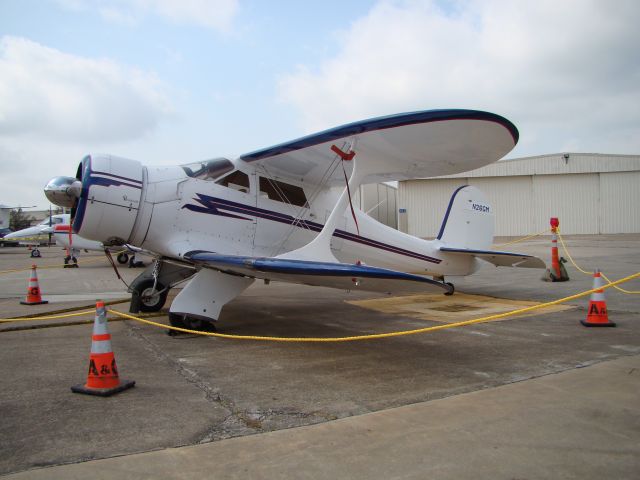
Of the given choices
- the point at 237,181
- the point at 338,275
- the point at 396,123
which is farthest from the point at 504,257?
the point at 338,275

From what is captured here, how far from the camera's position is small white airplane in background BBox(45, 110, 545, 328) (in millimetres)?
5695

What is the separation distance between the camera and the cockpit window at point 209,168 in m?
6.80

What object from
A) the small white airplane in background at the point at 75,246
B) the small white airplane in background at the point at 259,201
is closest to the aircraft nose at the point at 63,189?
the small white airplane in background at the point at 259,201

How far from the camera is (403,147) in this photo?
6320 mm

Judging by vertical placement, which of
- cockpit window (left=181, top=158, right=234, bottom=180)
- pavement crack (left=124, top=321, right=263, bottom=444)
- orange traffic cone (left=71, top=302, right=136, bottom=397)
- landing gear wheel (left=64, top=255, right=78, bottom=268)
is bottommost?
pavement crack (left=124, top=321, right=263, bottom=444)

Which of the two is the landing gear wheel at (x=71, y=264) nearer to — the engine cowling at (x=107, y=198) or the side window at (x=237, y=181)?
the engine cowling at (x=107, y=198)

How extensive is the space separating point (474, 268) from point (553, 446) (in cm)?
778

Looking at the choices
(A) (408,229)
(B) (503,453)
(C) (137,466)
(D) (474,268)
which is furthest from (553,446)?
(A) (408,229)

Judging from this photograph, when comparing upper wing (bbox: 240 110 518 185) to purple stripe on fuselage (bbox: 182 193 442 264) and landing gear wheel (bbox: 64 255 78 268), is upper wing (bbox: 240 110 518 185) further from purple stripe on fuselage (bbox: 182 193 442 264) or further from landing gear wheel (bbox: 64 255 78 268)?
landing gear wheel (bbox: 64 255 78 268)

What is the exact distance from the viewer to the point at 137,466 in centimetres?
266

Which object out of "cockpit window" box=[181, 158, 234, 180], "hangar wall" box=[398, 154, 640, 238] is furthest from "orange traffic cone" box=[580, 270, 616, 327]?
"hangar wall" box=[398, 154, 640, 238]

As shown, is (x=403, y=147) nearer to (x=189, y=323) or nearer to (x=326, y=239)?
(x=326, y=239)

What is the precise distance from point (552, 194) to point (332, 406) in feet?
123

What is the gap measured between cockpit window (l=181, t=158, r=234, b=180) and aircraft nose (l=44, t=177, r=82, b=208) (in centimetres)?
138
